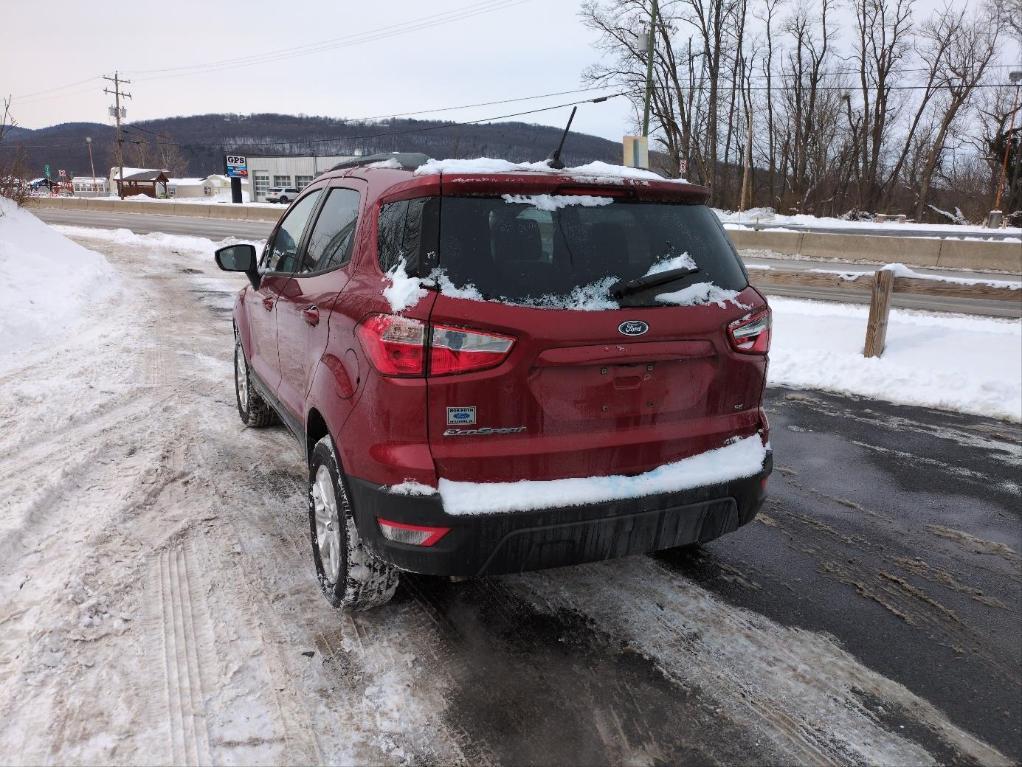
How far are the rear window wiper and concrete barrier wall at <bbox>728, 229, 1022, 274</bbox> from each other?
65.3ft

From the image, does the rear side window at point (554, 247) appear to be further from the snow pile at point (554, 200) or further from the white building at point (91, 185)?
the white building at point (91, 185)

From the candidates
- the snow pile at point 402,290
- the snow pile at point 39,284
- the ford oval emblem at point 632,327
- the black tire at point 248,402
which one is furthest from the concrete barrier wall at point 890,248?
the ford oval emblem at point 632,327

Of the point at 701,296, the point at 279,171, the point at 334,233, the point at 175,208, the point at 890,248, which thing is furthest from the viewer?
the point at 279,171

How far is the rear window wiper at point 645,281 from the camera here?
2.76m

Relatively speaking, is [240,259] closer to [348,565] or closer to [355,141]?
[348,565]

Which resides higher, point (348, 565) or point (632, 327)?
point (632, 327)

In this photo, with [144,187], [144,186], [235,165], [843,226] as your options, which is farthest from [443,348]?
[144,186]

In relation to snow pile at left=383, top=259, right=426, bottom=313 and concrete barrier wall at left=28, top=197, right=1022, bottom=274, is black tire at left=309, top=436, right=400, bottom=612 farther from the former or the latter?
concrete barrier wall at left=28, top=197, right=1022, bottom=274

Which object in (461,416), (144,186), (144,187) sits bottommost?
(461,416)

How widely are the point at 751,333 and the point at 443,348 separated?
1.34m

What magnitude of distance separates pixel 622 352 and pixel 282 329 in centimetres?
219

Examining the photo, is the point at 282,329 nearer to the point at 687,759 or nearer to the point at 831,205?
the point at 687,759

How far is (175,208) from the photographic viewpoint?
40094 millimetres

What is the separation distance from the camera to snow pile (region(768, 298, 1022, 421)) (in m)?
6.86
